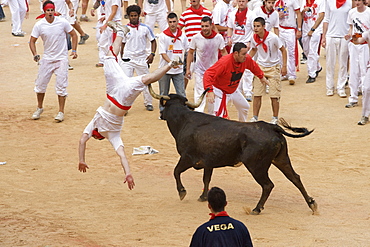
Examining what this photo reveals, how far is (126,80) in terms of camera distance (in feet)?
29.0

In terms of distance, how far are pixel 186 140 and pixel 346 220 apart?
2.36 metres

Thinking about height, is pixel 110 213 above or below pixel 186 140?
below

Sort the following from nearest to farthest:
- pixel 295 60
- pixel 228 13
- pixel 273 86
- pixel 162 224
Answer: pixel 162 224
pixel 273 86
pixel 228 13
pixel 295 60

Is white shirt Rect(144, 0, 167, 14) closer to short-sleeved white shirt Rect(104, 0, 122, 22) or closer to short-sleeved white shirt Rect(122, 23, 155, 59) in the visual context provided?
short-sleeved white shirt Rect(104, 0, 122, 22)

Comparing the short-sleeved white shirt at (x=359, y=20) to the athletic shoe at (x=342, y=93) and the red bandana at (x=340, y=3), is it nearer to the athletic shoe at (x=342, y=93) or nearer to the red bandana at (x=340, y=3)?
the red bandana at (x=340, y=3)

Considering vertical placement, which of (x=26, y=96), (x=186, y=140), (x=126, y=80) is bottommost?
(x=26, y=96)

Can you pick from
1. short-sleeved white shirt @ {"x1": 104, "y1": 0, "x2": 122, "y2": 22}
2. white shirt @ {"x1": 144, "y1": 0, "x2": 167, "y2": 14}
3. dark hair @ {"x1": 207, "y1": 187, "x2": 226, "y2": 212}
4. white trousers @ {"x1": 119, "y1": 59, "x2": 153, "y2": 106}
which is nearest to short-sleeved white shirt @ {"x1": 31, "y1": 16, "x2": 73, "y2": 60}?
white trousers @ {"x1": 119, "y1": 59, "x2": 153, "y2": 106}

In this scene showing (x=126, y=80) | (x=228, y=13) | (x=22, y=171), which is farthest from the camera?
(x=228, y=13)

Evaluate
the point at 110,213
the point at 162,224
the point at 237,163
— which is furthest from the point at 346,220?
the point at 110,213

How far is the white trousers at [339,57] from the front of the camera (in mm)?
15070

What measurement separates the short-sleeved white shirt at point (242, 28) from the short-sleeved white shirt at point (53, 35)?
3838 mm

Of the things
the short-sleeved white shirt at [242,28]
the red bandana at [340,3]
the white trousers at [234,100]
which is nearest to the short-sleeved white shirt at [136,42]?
the short-sleeved white shirt at [242,28]

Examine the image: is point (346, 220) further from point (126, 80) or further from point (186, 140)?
point (126, 80)

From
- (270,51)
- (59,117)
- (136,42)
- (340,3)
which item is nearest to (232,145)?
(270,51)
